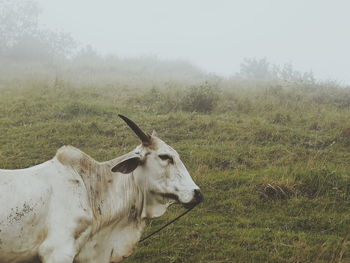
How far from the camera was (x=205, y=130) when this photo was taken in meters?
8.05

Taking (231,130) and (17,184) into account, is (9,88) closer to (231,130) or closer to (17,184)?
(231,130)

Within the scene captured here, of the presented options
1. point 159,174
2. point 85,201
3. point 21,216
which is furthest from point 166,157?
point 21,216

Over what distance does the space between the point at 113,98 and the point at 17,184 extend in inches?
323

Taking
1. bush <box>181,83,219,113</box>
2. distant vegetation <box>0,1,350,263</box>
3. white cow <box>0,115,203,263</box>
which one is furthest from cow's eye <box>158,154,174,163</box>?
bush <box>181,83,219,113</box>

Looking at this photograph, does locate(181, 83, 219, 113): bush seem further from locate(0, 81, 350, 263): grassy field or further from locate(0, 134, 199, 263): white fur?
locate(0, 134, 199, 263): white fur

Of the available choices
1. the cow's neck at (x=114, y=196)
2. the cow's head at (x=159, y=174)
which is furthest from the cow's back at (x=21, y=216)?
the cow's head at (x=159, y=174)

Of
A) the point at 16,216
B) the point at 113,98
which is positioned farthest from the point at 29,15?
the point at 16,216

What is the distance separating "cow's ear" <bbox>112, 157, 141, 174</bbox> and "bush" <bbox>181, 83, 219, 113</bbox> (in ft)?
21.1

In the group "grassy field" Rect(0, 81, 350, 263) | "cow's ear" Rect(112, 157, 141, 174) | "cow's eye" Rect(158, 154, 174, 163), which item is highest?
"cow's eye" Rect(158, 154, 174, 163)

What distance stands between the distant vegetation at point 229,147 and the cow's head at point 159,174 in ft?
3.13

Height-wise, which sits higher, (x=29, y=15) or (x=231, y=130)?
(x=29, y=15)

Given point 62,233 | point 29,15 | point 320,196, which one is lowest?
point 320,196

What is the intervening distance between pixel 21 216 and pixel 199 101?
7390 mm

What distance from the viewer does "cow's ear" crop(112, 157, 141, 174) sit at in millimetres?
3155
